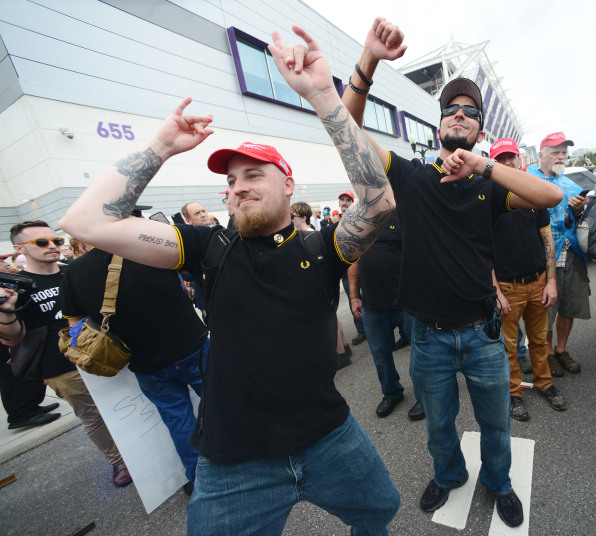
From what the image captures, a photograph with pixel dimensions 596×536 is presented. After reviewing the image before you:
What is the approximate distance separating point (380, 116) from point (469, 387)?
20.9 m

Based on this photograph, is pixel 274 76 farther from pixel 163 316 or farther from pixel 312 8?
pixel 163 316

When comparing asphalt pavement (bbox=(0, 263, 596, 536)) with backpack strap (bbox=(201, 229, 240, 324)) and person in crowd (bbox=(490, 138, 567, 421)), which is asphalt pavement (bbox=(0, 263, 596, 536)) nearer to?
person in crowd (bbox=(490, 138, 567, 421))

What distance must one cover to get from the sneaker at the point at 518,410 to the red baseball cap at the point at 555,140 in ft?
8.58

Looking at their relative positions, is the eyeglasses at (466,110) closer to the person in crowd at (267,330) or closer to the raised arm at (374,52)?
the raised arm at (374,52)

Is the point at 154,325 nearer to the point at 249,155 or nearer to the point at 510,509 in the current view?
the point at 249,155

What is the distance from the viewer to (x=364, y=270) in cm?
314

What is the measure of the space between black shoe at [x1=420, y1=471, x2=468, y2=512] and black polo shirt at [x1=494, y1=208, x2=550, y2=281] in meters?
1.73

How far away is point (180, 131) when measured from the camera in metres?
1.37

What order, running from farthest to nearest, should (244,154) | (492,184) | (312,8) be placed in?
(312,8), (492,184), (244,154)

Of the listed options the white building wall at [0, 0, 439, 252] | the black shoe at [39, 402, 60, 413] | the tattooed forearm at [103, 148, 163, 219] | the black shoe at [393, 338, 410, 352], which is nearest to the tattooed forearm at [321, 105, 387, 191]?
the tattooed forearm at [103, 148, 163, 219]

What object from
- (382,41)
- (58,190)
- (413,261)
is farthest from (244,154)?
(58,190)

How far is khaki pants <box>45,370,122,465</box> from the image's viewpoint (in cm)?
283

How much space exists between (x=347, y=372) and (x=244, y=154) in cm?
334

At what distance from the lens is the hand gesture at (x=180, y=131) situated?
4.33 ft
